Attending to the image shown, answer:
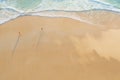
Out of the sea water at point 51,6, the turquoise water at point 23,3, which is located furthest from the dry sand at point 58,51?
the turquoise water at point 23,3

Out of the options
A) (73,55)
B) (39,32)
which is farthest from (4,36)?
(73,55)

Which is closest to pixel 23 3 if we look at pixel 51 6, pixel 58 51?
pixel 51 6

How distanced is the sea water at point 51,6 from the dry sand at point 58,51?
0.23 meters

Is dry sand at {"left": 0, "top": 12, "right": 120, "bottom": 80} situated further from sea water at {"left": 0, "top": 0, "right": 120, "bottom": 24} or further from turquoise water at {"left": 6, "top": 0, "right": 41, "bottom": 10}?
turquoise water at {"left": 6, "top": 0, "right": 41, "bottom": 10}

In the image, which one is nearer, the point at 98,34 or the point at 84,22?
the point at 98,34

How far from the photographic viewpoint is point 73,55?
83.9 inches

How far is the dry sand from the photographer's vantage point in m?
1.96

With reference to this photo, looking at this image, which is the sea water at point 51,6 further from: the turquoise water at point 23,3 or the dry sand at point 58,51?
the dry sand at point 58,51

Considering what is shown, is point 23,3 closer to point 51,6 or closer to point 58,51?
point 51,6

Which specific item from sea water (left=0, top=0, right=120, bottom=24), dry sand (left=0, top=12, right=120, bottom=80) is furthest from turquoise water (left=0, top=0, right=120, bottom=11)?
dry sand (left=0, top=12, right=120, bottom=80)

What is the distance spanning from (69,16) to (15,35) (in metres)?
0.76

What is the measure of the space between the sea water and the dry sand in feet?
0.77

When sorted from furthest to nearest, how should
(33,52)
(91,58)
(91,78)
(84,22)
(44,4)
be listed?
(44,4), (84,22), (33,52), (91,58), (91,78)

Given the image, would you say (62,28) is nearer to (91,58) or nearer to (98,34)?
(98,34)
